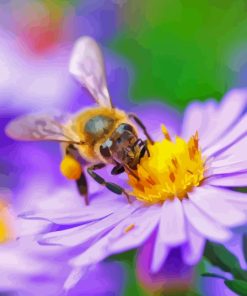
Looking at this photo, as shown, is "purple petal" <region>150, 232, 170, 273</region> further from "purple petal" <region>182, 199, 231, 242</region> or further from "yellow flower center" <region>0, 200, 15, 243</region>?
"yellow flower center" <region>0, 200, 15, 243</region>

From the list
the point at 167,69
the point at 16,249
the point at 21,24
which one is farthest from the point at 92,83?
the point at 21,24

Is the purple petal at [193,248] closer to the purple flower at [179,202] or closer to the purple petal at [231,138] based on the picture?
the purple flower at [179,202]

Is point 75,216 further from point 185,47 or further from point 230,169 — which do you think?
point 185,47

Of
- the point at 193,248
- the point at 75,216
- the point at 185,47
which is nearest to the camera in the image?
the point at 193,248

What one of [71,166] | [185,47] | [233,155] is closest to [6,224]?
[71,166]

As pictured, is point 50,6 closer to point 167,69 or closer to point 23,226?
point 167,69

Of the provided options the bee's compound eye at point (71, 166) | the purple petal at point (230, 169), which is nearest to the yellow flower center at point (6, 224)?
the bee's compound eye at point (71, 166)

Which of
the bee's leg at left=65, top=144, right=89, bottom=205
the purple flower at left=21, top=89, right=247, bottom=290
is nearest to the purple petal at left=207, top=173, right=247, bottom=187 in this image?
the purple flower at left=21, top=89, right=247, bottom=290
